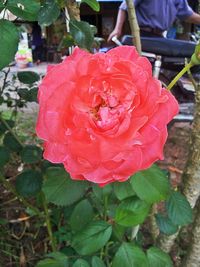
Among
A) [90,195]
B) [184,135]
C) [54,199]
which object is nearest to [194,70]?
[184,135]

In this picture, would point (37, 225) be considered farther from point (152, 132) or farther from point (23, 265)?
point (152, 132)

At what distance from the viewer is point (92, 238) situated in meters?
0.70

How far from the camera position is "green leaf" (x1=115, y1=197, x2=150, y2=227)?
64 centimetres

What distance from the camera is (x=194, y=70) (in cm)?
254

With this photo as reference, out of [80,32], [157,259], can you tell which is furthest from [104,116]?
[157,259]

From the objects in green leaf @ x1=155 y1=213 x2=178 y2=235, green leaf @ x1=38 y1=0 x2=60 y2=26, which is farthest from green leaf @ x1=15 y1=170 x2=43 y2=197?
green leaf @ x1=38 y1=0 x2=60 y2=26

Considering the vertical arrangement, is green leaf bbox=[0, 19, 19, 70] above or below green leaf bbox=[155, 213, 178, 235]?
above

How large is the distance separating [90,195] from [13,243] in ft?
2.21

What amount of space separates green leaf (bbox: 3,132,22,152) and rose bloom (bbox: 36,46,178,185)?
56 centimetres

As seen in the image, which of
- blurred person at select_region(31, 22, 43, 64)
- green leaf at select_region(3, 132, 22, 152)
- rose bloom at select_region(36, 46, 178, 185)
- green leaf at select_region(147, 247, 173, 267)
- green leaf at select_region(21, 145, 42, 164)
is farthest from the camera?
blurred person at select_region(31, 22, 43, 64)

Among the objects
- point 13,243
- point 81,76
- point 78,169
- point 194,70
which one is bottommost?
point 13,243

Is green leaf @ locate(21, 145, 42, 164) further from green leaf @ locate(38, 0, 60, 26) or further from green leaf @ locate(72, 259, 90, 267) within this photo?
green leaf @ locate(38, 0, 60, 26)

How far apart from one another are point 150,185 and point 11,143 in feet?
1.78

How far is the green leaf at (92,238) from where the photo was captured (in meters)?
0.69
